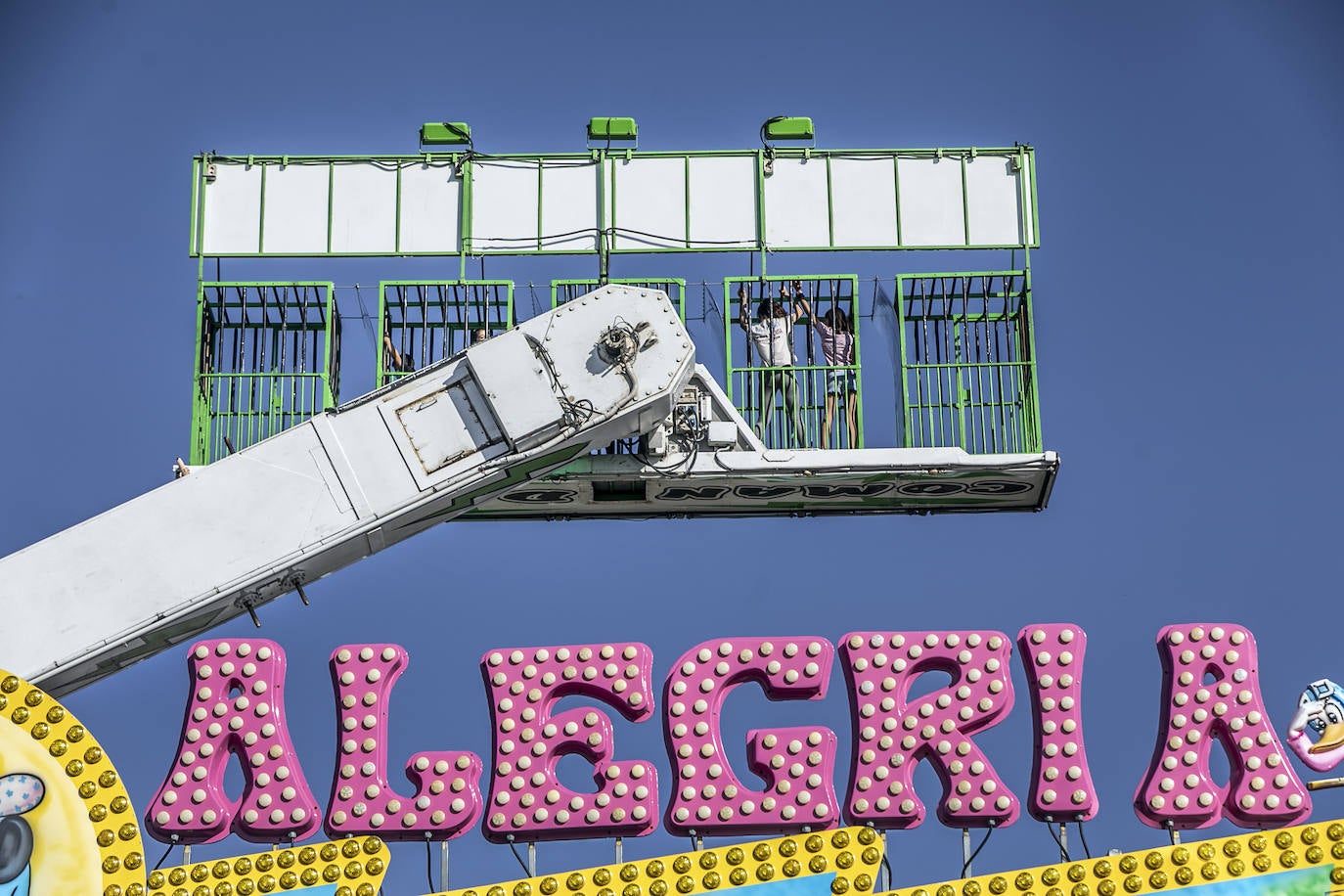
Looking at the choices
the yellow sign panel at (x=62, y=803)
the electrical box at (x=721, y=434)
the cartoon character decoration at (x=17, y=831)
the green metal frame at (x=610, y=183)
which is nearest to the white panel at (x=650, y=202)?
the green metal frame at (x=610, y=183)

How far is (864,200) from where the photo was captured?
1326 inches

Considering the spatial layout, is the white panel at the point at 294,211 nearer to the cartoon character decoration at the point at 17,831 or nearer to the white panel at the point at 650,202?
the white panel at the point at 650,202

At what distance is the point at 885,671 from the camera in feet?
90.2

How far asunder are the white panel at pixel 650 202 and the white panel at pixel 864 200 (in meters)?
2.08

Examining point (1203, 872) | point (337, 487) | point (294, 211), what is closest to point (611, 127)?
point (294, 211)

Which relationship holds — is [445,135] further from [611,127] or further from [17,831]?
[17,831]

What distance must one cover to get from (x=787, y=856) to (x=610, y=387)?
17.7ft

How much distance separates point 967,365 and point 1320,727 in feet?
24.4

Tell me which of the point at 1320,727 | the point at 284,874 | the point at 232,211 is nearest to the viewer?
the point at 284,874

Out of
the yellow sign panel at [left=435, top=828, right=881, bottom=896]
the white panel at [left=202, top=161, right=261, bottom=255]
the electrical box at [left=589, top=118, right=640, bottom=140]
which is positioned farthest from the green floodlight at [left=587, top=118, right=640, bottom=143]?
the yellow sign panel at [left=435, top=828, right=881, bottom=896]

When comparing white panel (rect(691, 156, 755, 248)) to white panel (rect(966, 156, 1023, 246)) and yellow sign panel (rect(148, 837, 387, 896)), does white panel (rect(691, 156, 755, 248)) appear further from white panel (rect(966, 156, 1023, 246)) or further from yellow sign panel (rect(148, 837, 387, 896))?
yellow sign panel (rect(148, 837, 387, 896))

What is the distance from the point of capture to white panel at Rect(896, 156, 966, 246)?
33656 mm

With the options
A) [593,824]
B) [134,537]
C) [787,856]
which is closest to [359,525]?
[134,537]

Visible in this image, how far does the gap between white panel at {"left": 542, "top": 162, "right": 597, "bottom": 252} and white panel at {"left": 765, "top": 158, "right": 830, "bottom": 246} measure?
2359mm
